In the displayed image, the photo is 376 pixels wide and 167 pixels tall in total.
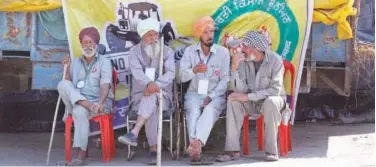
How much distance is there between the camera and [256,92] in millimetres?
6582

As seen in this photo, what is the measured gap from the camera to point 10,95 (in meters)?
8.70

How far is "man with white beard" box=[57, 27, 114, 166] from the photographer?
21.4ft

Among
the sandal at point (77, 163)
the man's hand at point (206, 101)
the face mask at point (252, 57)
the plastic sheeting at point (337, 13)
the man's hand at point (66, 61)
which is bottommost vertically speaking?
→ the sandal at point (77, 163)

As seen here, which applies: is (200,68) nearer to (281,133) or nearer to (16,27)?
(281,133)

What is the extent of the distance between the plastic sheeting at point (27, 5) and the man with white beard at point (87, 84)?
566 mm

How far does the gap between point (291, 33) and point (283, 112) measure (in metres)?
1.09

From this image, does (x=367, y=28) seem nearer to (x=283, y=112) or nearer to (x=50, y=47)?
(x=283, y=112)

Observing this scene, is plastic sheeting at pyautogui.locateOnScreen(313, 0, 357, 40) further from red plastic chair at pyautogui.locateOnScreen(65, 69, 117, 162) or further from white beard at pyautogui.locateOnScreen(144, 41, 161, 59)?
red plastic chair at pyautogui.locateOnScreen(65, 69, 117, 162)

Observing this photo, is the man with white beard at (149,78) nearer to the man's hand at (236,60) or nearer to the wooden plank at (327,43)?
the man's hand at (236,60)

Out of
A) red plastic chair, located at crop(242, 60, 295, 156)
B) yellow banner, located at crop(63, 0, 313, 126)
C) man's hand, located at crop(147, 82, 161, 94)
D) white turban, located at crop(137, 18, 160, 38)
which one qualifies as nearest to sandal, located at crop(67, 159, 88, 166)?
man's hand, located at crop(147, 82, 161, 94)

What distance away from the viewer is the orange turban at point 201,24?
688cm

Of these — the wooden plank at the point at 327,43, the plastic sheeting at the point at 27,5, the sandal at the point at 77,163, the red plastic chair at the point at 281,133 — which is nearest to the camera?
the sandal at the point at 77,163

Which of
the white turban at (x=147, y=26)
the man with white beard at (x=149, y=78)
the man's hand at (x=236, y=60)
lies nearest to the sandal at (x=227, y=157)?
the man with white beard at (x=149, y=78)

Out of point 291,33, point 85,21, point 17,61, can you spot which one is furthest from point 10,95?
point 291,33
